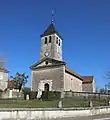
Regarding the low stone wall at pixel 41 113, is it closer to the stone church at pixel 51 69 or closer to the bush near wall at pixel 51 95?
the bush near wall at pixel 51 95

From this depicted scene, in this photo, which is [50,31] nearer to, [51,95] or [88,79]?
[51,95]

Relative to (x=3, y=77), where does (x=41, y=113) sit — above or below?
below

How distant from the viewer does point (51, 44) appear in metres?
53.1

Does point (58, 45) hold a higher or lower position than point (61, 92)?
higher

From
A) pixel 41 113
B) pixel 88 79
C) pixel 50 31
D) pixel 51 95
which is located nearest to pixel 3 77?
pixel 50 31

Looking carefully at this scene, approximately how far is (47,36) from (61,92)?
16378 mm

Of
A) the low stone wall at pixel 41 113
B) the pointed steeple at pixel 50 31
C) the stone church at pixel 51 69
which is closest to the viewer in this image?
the low stone wall at pixel 41 113

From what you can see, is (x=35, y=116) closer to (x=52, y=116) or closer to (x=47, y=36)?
(x=52, y=116)

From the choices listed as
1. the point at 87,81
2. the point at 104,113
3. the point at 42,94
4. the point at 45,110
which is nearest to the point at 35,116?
the point at 45,110

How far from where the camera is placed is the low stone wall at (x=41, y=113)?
19109mm

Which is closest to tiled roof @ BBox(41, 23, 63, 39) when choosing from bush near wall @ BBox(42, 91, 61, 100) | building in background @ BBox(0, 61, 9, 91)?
building in background @ BBox(0, 61, 9, 91)

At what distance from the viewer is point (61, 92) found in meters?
44.2

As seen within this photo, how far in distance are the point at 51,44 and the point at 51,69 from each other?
6.65 m

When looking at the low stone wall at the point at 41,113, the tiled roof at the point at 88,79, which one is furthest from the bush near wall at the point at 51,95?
the tiled roof at the point at 88,79
